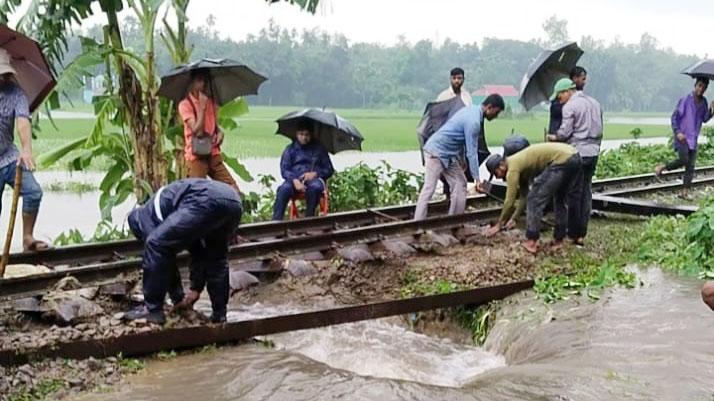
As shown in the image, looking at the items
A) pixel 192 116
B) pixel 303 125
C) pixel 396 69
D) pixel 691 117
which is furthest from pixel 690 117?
pixel 396 69

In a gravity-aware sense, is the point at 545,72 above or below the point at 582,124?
above

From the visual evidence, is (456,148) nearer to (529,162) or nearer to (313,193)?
(529,162)

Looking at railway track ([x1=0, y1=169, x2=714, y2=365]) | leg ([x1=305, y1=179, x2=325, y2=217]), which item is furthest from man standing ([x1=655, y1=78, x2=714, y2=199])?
leg ([x1=305, y1=179, x2=325, y2=217])

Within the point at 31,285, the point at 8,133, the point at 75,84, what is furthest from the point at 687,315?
the point at 75,84

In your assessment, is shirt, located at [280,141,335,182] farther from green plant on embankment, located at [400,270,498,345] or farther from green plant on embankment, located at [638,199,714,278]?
green plant on embankment, located at [638,199,714,278]

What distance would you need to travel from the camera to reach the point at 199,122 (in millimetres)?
7801

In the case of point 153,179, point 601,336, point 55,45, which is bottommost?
point 601,336

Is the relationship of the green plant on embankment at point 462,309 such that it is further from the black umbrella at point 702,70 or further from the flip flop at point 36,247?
the black umbrella at point 702,70

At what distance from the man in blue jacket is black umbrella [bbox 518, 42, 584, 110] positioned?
3.20m

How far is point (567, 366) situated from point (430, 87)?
46.6 m

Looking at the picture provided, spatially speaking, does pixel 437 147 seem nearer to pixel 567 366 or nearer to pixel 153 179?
pixel 153 179

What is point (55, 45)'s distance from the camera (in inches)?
376

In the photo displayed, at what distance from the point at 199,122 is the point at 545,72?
17.3 ft

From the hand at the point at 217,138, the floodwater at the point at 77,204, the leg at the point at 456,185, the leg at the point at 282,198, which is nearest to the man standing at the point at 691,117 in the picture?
the floodwater at the point at 77,204
